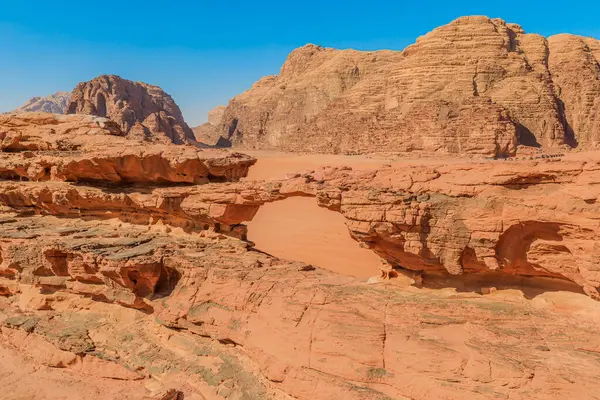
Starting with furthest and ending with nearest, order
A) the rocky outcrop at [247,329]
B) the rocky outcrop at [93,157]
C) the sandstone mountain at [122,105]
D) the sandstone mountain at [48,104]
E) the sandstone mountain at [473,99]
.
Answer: the sandstone mountain at [48,104]
the sandstone mountain at [122,105]
the sandstone mountain at [473,99]
the rocky outcrop at [93,157]
the rocky outcrop at [247,329]

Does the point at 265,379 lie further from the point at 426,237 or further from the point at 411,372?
the point at 426,237

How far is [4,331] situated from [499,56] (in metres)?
49.9

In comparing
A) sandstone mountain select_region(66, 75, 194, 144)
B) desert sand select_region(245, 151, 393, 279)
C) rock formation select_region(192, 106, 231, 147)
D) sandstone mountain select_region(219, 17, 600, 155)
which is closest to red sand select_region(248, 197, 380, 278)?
desert sand select_region(245, 151, 393, 279)

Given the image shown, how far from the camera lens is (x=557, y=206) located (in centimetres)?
439

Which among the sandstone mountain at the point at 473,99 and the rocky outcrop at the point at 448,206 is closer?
the rocky outcrop at the point at 448,206

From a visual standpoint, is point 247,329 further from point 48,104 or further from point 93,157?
point 48,104

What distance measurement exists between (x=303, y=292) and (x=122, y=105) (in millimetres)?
56728

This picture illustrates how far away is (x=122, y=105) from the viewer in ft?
178

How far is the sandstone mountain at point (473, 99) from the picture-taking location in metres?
37.9

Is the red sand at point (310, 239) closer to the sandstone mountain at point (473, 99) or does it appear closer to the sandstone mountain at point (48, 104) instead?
the sandstone mountain at point (473, 99)

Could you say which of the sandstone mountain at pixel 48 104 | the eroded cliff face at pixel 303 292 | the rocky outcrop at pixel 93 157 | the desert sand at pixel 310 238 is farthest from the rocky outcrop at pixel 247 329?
the sandstone mountain at pixel 48 104

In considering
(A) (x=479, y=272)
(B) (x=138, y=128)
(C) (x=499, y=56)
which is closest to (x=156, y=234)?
(A) (x=479, y=272)

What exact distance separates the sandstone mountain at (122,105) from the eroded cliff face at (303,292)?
44244 millimetres

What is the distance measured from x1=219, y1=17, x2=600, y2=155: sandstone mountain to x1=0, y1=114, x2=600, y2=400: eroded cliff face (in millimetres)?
33937
